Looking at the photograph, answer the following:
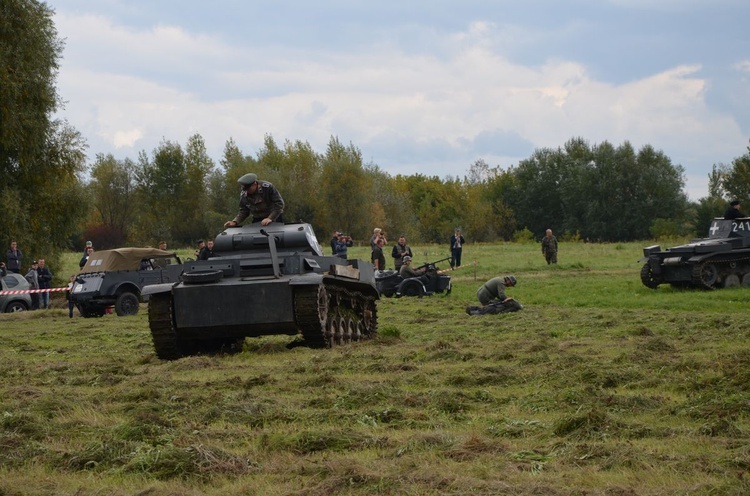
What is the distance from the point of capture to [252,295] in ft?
52.2

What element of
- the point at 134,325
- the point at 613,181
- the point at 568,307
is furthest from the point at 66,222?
the point at 613,181

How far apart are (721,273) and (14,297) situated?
62.7ft

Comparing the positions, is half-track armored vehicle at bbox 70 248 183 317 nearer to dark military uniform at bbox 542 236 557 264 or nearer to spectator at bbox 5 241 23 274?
spectator at bbox 5 241 23 274

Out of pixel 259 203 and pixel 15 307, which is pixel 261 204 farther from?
pixel 15 307

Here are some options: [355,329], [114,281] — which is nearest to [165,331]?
[355,329]

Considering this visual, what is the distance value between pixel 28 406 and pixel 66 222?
31.6m

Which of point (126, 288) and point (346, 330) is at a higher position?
point (126, 288)

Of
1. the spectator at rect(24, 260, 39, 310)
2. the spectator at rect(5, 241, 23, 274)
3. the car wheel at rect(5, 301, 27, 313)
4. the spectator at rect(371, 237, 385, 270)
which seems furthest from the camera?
the spectator at rect(371, 237, 385, 270)

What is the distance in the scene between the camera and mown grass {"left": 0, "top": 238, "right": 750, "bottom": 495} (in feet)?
23.4

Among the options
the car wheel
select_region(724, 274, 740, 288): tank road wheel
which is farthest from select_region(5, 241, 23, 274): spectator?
select_region(724, 274, 740, 288): tank road wheel

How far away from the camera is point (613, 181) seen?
303 feet

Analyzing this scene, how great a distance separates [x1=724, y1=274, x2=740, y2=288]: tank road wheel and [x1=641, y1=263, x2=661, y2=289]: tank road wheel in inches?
65.9

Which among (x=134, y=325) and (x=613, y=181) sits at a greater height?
(x=613, y=181)

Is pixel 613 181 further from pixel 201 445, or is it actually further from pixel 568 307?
pixel 201 445
